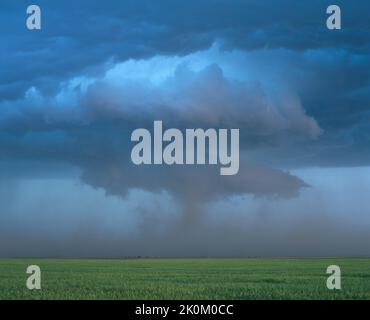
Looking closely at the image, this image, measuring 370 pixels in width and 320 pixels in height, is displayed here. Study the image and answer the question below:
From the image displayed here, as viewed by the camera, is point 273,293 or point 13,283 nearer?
point 273,293

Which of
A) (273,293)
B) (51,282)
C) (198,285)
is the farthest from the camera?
(51,282)

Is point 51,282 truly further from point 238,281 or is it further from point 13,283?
point 238,281

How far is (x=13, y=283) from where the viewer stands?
80.1ft
